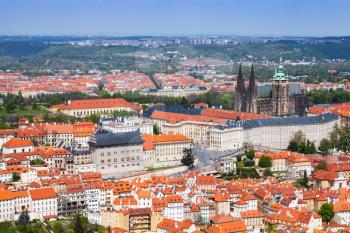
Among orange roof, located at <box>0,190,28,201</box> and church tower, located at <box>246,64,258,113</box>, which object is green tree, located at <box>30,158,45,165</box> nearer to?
orange roof, located at <box>0,190,28,201</box>

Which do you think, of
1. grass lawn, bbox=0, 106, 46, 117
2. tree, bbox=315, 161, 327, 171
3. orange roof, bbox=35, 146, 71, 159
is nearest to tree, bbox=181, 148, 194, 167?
orange roof, bbox=35, 146, 71, 159

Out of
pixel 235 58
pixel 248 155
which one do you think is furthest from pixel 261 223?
pixel 235 58

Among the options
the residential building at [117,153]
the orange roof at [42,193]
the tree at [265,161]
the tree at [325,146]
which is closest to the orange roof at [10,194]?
the orange roof at [42,193]

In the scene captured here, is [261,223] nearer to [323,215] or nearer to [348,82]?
[323,215]

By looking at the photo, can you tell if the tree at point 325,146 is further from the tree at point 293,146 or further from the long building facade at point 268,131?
the long building facade at point 268,131

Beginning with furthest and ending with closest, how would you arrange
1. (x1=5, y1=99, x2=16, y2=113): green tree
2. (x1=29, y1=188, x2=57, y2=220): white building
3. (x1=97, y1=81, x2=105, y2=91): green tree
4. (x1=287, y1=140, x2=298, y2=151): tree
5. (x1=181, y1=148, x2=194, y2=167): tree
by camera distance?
1. (x1=97, y1=81, x2=105, y2=91): green tree
2. (x1=5, y1=99, x2=16, y2=113): green tree
3. (x1=287, y1=140, x2=298, y2=151): tree
4. (x1=181, y1=148, x2=194, y2=167): tree
5. (x1=29, y1=188, x2=57, y2=220): white building

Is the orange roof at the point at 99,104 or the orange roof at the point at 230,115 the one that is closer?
the orange roof at the point at 230,115
